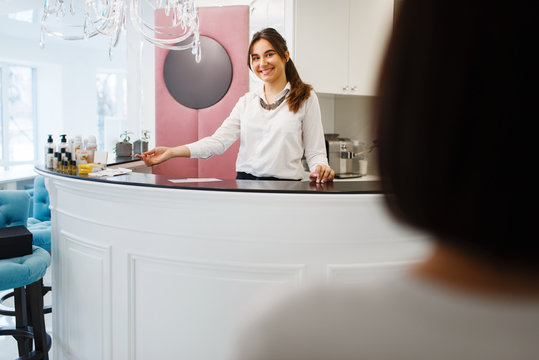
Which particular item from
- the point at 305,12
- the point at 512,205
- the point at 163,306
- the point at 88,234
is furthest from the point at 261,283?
the point at 305,12

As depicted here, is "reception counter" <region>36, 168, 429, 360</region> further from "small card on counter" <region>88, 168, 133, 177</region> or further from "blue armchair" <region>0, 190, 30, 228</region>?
"blue armchair" <region>0, 190, 30, 228</region>

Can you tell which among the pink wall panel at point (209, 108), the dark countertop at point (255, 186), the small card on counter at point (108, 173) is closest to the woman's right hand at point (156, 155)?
the small card on counter at point (108, 173)

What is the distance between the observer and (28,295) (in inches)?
96.5

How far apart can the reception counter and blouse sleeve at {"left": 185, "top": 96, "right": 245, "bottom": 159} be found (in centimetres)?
61

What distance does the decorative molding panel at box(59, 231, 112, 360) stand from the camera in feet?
7.32

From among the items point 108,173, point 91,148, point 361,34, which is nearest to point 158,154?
point 108,173

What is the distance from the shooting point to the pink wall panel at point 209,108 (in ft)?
13.9

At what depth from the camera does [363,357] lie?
0.38m

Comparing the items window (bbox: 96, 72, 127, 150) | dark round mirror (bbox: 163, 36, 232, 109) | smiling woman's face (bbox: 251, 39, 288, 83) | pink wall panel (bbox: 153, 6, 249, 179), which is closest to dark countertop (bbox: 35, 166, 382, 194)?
smiling woman's face (bbox: 251, 39, 288, 83)

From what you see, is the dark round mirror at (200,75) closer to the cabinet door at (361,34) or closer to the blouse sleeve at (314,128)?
the cabinet door at (361,34)

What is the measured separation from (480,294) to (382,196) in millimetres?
100

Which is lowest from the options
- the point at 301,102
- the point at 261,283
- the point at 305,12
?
the point at 261,283

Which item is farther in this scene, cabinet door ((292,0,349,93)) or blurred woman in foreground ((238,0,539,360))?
cabinet door ((292,0,349,93))

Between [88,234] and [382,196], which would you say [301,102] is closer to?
[88,234]
